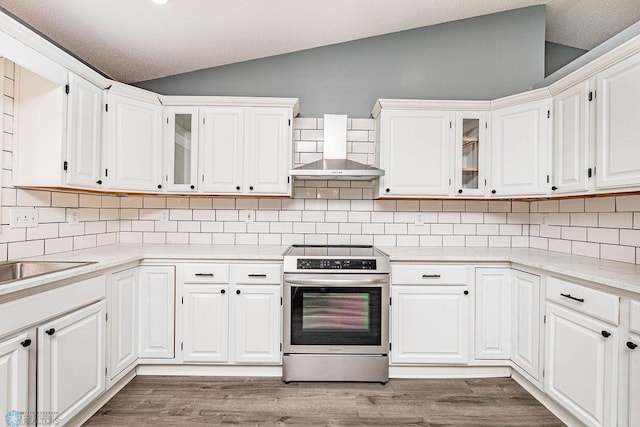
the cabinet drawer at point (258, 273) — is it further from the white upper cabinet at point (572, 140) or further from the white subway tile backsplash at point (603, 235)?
the white subway tile backsplash at point (603, 235)

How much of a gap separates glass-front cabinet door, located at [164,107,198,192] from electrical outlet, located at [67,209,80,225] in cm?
66

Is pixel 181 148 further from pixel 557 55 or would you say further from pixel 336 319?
pixel 557 55

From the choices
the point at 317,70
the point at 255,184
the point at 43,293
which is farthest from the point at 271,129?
the point at 43,293

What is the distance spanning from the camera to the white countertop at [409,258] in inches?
68.5

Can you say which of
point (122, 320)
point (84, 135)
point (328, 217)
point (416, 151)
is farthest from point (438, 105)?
point (122, 320)

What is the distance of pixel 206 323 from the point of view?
101 inches

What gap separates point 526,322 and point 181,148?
288cm

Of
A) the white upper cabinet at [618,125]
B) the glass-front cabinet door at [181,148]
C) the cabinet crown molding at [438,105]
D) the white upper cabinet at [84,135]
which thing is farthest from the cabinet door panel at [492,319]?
the white upper cabinet at [84,135]

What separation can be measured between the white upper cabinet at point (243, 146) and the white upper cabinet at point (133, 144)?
37cm

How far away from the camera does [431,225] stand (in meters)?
3.20

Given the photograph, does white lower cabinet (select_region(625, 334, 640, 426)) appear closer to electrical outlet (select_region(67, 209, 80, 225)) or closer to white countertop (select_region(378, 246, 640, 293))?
white countertop (select_region(378, 246, 640, 293))

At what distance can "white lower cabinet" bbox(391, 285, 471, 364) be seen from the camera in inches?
102

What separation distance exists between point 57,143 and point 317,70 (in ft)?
6.87

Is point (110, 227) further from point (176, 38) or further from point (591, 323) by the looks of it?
point (591, 323)
